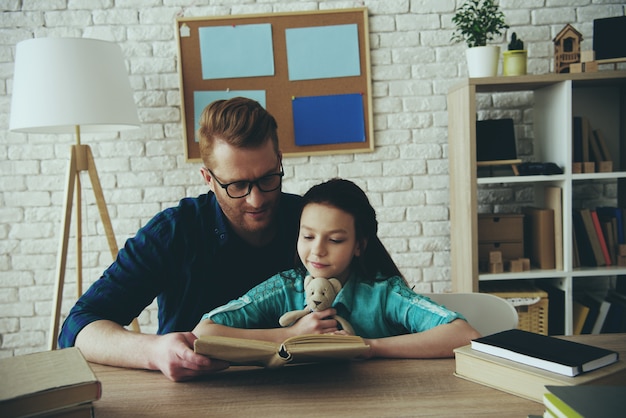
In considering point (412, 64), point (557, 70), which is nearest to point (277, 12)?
point (412, 64)

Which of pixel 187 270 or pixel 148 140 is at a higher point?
pixel 148 140

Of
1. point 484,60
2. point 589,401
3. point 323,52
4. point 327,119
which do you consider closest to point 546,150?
point 484,60

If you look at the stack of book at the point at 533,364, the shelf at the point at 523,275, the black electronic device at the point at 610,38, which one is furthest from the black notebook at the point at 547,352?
the black electronic device at the point at 610,38

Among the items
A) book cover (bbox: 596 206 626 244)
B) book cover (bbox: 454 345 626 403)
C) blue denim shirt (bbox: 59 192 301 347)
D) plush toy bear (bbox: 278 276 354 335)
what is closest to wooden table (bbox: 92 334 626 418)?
book cover (bbox: 454 345 626 403)

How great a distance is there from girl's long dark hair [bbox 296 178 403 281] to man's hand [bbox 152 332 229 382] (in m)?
0.42

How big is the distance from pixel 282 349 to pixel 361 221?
48cm

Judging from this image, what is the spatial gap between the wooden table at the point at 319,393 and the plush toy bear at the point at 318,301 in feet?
0.39

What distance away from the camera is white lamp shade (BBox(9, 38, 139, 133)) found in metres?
2.39

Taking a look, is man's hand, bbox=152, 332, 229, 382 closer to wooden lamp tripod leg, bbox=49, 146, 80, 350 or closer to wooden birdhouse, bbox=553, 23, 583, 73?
wooden lamp tripod leg, bbox=49, 146, 80, 350

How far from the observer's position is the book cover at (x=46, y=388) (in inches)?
32.6

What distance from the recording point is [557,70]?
2.81m

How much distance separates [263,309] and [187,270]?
0.40 m

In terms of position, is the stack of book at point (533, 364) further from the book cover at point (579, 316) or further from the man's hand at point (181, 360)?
the book cover at point (579, 316)

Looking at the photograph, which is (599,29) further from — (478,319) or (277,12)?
(478,319)
